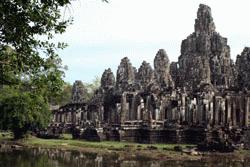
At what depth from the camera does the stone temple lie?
5606 cm

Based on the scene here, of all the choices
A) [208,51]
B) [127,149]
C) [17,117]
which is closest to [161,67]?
[208,51]

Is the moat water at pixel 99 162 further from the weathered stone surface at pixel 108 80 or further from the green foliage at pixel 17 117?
the weathered stone surface at pixel 108 80

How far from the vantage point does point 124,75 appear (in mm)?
80875

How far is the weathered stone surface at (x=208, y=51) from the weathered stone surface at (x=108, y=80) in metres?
11.4

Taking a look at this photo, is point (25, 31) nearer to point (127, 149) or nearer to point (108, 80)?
point (127, 149)

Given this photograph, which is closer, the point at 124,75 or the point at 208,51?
the point at 124,75

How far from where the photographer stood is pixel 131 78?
81125 millimetres

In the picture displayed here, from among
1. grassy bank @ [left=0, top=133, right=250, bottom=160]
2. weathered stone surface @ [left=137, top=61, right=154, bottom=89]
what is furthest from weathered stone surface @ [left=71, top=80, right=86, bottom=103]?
grassy bank @ [left=0, top=133, right=250, bottom=160]

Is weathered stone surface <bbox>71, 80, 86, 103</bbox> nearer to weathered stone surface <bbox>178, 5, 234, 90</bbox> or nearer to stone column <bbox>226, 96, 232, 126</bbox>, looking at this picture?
weathered stone surface <bbox>178, 5, 234, 90</bbox>

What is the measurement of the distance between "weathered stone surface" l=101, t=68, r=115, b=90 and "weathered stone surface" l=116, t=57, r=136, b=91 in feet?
8.24

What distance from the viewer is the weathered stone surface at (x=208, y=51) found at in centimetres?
7662

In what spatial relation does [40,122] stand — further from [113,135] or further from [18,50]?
[18,50]

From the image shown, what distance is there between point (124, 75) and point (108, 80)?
4.87 metres

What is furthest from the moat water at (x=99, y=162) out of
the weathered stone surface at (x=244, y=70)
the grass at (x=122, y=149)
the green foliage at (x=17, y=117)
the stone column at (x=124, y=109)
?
the weathered stone surface at (x=244, y=70)
